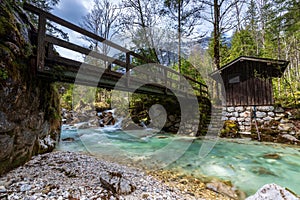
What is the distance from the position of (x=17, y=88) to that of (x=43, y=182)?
1.71 meters

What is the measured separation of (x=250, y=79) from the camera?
29.6ft

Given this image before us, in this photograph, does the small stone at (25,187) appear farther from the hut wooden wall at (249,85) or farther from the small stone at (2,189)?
the hut wooden wall at (249,85)

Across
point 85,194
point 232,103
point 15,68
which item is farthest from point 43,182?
point 232,103

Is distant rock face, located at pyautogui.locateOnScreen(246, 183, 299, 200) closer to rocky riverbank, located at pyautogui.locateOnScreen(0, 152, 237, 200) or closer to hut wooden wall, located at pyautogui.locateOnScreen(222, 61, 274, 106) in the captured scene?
rocky riverbank, located at pyautogui.locateOnScreen(0, 152, 237, 200)

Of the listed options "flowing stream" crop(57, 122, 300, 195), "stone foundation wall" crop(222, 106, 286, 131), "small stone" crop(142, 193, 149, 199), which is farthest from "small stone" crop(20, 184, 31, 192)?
"stone foundation wall" crop(222, 106, 286, 131)

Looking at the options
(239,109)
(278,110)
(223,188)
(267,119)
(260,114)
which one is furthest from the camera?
(239,109)

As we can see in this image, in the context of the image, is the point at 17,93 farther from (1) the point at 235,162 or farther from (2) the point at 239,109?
(2) the point at 239,109

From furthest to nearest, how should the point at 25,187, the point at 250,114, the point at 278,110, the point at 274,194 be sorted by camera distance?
the point at 250,114 < the point at 278,110 < the point at 25,187 < the point at 274,194

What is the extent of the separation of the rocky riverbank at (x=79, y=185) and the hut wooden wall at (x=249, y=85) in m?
7.53

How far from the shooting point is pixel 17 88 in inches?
107

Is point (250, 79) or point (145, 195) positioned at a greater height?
point (250, 79)

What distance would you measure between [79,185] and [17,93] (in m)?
1.97

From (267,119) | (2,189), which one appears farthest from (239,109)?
(2,189)

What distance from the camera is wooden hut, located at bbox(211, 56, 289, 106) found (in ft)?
27.4
